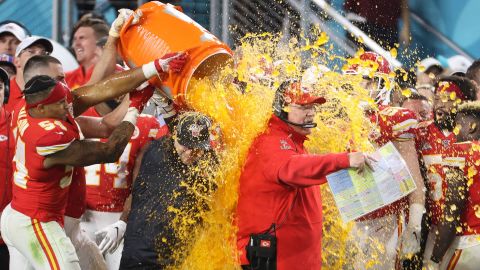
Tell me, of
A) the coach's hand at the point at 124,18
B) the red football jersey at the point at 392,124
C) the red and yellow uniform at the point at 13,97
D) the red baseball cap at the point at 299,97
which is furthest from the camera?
the red and yellow uniform at the point at 13,97

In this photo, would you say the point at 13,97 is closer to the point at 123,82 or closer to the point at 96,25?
the point at 96,25

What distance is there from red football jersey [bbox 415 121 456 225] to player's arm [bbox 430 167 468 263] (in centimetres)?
15

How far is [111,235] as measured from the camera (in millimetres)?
6555

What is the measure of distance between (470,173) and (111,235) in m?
2.52

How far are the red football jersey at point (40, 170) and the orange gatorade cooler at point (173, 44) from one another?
61 centimetres

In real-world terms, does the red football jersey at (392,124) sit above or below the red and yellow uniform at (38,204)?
above

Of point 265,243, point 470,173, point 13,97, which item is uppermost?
point 470,173

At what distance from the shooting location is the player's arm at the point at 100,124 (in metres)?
6.22

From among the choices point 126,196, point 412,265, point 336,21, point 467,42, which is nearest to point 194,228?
point 126,196

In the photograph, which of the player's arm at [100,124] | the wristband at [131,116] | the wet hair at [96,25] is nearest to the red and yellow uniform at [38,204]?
the wristband at [131,116]

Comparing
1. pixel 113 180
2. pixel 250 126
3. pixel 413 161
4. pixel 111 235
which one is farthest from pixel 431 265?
pixel 113 180

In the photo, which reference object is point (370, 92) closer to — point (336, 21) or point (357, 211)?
point (357, 211)

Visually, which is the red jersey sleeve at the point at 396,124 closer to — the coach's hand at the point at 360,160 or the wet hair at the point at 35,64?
the coach's hand at the point at 360,160

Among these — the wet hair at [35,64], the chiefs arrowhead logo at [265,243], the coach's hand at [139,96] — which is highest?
the coach's hand at [139,96]
